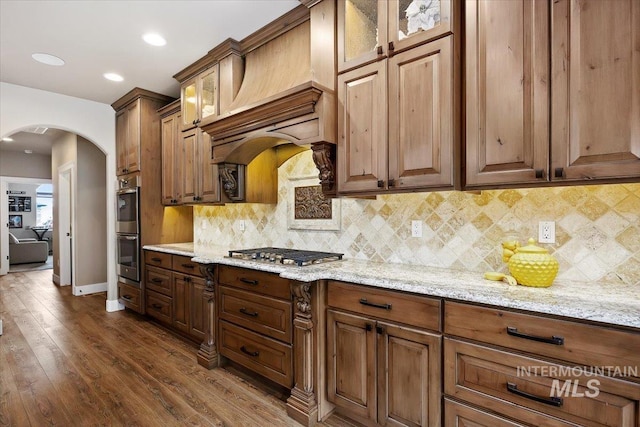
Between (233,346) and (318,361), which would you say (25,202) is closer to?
(233,346)

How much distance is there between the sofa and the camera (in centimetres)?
846

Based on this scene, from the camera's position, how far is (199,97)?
3525 mm

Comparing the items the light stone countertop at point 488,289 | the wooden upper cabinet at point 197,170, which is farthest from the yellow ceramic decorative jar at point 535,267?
the wooden upper cabinet at point 197,170

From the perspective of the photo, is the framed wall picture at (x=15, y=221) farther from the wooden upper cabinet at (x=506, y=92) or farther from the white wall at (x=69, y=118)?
the wooden upper cabinet at (x=506, y=92)

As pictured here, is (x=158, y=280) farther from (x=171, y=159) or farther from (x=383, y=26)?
(x=383, y=26)

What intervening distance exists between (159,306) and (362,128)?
10.2ft

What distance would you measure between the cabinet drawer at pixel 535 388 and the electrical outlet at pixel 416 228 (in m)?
0.84

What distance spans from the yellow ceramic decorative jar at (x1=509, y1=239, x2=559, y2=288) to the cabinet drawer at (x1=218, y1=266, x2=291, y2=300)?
1353 millimetres

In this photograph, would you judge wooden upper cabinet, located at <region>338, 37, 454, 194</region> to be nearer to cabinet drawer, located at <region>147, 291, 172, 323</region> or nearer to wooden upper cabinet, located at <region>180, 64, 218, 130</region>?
wooden upper cabinet, located at <region>180, 64, 218, 130</region>

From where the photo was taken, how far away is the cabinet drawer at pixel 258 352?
2281mm

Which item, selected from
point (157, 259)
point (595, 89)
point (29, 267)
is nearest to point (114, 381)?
point (157, 259)

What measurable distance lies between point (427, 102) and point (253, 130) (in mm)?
1421

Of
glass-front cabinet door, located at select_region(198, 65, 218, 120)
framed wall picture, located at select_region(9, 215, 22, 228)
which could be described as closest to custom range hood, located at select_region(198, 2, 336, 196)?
glass-front cabinet door, located at select_region(198, 65, 218, 120)

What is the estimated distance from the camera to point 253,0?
242cm
